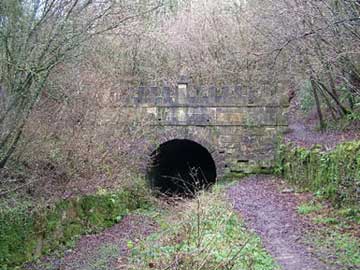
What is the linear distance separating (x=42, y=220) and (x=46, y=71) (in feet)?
9.95

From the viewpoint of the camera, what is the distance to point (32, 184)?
925 cm

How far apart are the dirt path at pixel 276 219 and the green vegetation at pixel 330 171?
0.64 meters

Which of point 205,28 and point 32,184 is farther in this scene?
point 205,28

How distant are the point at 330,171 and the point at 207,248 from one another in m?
5.22

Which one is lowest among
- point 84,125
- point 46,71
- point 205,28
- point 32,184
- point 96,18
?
point 32,184

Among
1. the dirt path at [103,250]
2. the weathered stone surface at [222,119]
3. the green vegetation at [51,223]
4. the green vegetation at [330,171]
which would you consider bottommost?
the dirt path at [103,250]

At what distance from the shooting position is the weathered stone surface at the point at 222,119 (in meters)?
16.5

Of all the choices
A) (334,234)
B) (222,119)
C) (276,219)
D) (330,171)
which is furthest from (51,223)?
(222,119)

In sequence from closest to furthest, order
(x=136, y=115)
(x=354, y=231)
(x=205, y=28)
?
1. (x=354, y=231)
2. (x=136, y=115)
3. (x=205, y=28)

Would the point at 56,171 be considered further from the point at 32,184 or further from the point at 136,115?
the point at 136,115

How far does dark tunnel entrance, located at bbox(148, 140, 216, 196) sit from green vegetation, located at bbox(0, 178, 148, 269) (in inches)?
193

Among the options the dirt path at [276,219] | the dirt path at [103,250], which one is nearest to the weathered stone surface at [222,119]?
the dirt path at [276,219]

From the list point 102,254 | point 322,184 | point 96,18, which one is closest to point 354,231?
point 322,184

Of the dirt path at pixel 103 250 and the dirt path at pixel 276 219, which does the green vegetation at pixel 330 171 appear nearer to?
the dirt path at pixel 276 219
